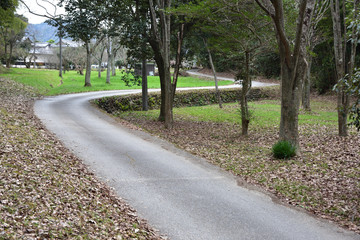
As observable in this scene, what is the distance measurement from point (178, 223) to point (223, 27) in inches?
419

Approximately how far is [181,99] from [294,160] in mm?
21154

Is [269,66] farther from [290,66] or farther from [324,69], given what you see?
[290,66]

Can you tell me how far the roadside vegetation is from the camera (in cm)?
795

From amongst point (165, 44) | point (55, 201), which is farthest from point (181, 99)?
point (55, 201)

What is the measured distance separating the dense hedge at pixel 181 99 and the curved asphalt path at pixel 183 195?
457 inches

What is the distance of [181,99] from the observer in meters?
31.5

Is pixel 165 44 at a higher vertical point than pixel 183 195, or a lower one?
higher

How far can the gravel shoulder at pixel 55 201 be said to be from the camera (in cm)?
512

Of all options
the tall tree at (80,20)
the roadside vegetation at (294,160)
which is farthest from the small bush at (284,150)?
the tall tree at (80,20)

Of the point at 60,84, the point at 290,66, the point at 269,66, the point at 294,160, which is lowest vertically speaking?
the point at 294,160

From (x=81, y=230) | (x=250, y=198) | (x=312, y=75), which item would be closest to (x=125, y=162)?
(x=250, y=198)

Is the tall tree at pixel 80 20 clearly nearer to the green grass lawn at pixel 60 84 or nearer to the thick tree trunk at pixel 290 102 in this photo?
the thick tree trunk at pixel 290 102

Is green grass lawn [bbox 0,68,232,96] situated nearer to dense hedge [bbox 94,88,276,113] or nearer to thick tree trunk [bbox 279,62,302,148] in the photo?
dense hedge [bbox 94,88,276,113]

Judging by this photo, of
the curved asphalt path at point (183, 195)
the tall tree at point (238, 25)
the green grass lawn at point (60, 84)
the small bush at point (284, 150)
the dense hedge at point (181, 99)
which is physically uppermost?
the tall tree at point (238, 25)
